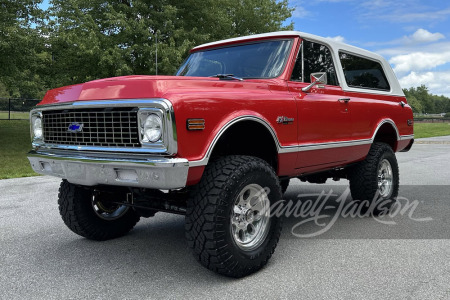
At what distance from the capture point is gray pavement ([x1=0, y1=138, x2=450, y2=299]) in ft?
9.84

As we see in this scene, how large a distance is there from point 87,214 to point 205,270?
1462 millimetres

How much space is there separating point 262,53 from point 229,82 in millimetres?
892

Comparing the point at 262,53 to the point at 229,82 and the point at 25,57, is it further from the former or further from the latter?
the point at 25,57

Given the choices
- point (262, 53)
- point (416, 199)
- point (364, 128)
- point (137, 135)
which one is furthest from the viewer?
point (416, 199)

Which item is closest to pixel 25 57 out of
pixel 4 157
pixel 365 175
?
pixel 4 157

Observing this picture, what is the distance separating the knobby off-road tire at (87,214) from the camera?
4.12 metres

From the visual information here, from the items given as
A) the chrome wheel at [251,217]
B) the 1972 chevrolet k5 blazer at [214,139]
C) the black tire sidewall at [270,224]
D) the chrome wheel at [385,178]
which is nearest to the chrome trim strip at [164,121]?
the 1972 chevrolet k5 blazer at [214,139]

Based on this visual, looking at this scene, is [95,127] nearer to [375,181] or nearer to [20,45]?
[375,181]

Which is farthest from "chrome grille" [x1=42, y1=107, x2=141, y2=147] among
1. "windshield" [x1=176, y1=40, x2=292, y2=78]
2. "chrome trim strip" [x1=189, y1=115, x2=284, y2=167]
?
"windshield" [x1=176, y1=40, x2=292, y2=78]

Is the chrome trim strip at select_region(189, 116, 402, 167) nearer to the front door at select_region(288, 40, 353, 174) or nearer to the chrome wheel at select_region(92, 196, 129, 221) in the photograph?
→ the front door at select_region(288, 40, 353, 174)

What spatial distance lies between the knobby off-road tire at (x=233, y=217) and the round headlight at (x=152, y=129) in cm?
53

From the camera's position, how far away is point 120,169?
119 inches

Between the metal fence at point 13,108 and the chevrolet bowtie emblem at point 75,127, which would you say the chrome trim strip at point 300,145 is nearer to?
the chevrolet bowtie emblem at point 75,127

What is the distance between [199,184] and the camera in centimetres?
319
